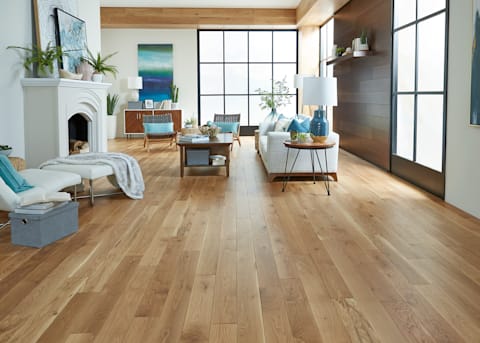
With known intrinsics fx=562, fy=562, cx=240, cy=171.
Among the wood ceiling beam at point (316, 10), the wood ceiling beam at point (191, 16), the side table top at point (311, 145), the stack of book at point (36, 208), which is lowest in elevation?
the stack of book at point (36, 208)

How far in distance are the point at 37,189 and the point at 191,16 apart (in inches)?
330

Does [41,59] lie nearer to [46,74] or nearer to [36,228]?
[46,74]

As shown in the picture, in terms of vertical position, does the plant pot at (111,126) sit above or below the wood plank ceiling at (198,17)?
below

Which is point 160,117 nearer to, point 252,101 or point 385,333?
point 252,101

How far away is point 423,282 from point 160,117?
318 inches

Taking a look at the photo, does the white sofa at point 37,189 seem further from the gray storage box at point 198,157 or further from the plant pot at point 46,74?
the gray storage box at point 198,157

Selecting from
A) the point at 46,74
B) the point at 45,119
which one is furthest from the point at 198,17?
the point at 45,119

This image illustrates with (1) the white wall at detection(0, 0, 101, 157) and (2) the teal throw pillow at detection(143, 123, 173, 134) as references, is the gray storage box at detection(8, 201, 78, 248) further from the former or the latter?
(2) the teal throw pillow at detection(143, 123, 173, 134)

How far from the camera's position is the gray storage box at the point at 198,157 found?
7.27 m

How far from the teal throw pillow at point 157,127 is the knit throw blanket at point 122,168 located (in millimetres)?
4593

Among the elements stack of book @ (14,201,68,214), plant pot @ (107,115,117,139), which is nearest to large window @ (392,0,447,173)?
stack of book @ (14,201,68,214)

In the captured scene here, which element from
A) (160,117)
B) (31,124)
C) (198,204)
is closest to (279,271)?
(198,204)

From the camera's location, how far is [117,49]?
13.4 m

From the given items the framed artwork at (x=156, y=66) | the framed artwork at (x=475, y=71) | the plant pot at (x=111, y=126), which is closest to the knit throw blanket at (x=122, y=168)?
the framed artwork at (x=475, y=71)
